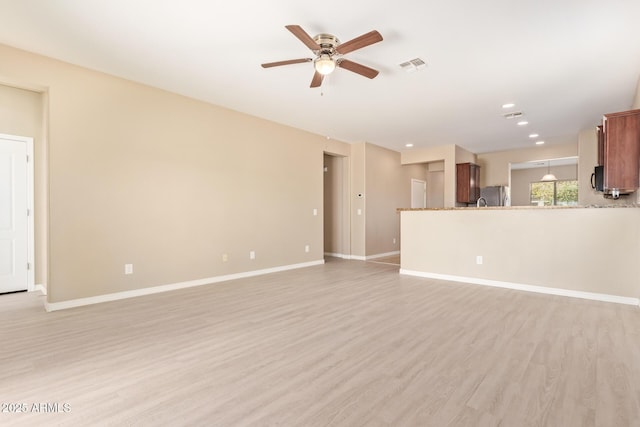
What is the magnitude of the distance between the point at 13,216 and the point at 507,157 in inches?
401

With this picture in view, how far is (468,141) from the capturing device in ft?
23.6

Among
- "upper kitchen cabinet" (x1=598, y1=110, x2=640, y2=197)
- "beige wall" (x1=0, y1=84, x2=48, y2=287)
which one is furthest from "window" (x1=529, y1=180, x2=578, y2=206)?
"beige wall" (x1=0, y1=84, x2=48, y2=287)

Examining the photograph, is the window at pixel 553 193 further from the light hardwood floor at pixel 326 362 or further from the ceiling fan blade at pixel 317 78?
the ceiling fan blade at pixel 317 78

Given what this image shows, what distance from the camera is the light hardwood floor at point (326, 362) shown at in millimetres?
1672

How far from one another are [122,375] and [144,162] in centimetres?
291

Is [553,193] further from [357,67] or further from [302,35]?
[302,35]

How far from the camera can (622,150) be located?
11.7 ft

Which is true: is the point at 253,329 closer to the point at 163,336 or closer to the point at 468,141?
the point at 163,336

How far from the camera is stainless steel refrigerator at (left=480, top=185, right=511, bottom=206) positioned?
316 inches

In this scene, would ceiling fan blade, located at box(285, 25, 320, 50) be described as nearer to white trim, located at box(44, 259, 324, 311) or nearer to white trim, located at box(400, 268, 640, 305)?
white trim, located at box(44, 259, 324, 311)

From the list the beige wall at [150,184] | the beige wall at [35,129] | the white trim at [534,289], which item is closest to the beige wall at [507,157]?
the white trim at [534,289]

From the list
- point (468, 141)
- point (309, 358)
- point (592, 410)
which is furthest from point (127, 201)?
point (468, 141)

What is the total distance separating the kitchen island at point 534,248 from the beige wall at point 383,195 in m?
1.98

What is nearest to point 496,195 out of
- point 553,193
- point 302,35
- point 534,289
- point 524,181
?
point 534,289
